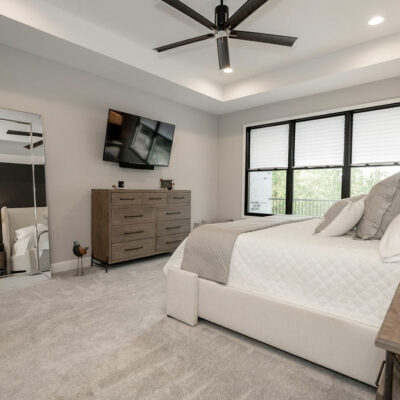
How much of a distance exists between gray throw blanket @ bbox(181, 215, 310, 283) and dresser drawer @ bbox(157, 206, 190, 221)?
1.81 meters

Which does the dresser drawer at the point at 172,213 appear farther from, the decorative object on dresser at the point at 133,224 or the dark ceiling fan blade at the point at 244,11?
the dark ceiling fan blade at the point at 244,11


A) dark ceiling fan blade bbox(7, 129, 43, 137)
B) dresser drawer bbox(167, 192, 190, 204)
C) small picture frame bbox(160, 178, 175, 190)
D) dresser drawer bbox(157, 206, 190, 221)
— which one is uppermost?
dark ceiling fan blade bbox(7, 129, 43, 137)

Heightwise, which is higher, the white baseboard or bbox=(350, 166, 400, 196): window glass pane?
bbox=(350, 166, 400, 196): window glass pane

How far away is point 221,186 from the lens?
554cm

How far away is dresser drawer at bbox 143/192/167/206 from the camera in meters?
3.70

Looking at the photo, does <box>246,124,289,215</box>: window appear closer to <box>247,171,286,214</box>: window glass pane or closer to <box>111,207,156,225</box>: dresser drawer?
<box>247,171,286,214</box>: window glass pane

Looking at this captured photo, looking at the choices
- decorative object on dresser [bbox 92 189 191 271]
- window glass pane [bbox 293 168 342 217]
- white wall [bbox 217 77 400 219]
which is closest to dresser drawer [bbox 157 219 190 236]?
decorative object on dresser [bbox 92 189 191 271]

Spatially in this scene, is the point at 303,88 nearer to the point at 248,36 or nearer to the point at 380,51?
the point at 380,51

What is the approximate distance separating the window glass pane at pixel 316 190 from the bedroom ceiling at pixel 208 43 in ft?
4.17

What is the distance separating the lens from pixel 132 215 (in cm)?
354

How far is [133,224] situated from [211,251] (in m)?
1.83

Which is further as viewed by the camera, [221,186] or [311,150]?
[221,186]

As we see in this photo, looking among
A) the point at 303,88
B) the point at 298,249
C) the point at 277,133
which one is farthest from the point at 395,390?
the point at 277,133

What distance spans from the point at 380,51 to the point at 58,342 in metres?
4.29
